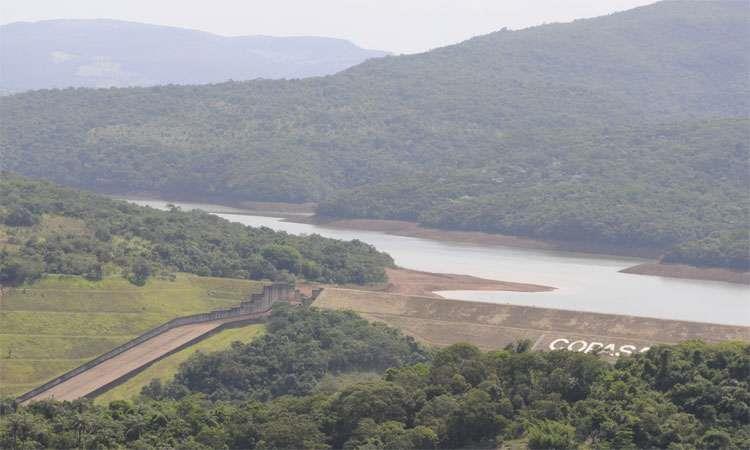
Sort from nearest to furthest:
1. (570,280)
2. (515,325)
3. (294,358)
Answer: (294,358) → (515,325) → (570,280)

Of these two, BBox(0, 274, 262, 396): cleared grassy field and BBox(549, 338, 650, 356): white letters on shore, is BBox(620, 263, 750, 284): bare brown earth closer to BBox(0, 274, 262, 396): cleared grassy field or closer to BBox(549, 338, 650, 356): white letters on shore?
BBox(549, 338, 650, 356): white letters on shore

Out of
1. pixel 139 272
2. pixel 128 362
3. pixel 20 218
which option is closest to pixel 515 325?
pixel 128 362

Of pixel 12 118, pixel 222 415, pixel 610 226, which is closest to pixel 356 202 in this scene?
pixel 610 226

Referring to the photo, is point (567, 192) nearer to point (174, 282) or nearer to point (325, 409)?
point (174, 282)

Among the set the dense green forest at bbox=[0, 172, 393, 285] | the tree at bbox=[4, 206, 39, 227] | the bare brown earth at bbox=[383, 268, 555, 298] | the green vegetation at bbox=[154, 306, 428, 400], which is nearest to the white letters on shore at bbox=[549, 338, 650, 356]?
the green vegetation at bbox=[154, 306, 428, 400]

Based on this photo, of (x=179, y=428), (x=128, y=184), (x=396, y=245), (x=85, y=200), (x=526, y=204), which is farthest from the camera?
(x=128, y=184)

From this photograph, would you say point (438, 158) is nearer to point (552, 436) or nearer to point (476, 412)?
point (476, 412)

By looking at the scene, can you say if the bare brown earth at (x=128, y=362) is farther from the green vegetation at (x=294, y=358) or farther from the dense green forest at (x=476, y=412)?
the dense green forest at (x=476, y=412)
